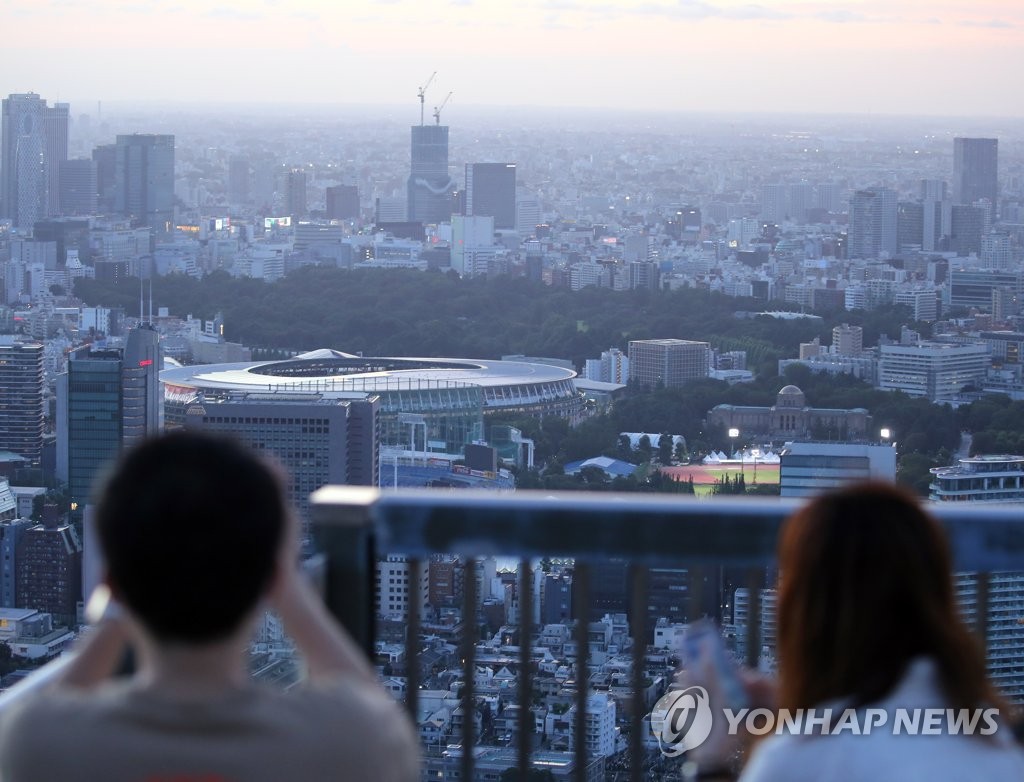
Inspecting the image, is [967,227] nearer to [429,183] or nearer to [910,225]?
[910,225]

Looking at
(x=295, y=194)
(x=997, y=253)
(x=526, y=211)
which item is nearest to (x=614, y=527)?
(x=997, y=253)

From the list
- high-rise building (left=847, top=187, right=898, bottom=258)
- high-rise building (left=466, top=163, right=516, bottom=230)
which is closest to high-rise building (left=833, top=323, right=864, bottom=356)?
high-rise building (left=847, top=187, right=898, bottom=258)

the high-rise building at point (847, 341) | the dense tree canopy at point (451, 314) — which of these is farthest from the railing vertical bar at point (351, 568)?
the high-rise building at point (847, 341)

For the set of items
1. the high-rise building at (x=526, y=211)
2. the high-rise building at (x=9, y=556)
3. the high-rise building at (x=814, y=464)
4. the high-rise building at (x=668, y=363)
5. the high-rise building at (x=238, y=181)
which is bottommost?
the high-rise building at (x=9, y=556)

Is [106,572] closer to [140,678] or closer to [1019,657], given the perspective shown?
[140,678]

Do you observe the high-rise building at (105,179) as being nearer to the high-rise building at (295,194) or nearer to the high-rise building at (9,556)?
the high-rise building at (295,194)

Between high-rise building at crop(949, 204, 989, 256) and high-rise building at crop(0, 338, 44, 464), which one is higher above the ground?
high-rise building at crop(949, 204, 989, 256)

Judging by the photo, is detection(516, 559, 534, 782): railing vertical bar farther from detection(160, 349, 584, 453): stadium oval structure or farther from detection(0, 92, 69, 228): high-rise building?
detection(0, 92, 69, 228): high-rise building
